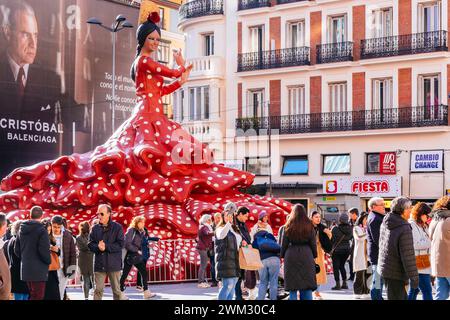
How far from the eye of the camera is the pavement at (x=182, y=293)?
57.7 ft

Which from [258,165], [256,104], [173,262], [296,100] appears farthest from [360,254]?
[256,104]

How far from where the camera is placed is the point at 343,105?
41.0 m

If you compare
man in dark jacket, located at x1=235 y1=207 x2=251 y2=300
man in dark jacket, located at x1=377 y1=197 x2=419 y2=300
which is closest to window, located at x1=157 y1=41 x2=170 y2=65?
man in dark jacket, located at x1=235 y1=207 x2=251 y2=300

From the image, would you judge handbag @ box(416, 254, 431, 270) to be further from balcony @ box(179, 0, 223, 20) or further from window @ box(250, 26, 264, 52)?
balcony @ box(179, 0, 223, 20)

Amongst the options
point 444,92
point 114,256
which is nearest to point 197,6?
point 444,92

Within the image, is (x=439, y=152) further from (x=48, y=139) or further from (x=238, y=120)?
(x=48, y=139)

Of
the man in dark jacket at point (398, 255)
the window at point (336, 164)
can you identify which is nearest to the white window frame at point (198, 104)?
the window at point (336, 164)

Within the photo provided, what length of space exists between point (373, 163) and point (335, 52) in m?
5.08

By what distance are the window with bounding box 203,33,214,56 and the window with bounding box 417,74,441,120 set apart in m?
11.2

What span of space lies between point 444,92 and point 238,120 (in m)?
10.0

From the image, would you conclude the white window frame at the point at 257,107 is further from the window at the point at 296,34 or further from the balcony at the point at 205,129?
the window at the point at 296,34

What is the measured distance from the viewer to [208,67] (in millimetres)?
44500

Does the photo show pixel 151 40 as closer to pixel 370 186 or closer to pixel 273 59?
pixel 370 186

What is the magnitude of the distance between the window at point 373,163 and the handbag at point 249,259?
25.9 m
